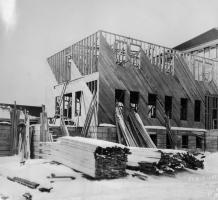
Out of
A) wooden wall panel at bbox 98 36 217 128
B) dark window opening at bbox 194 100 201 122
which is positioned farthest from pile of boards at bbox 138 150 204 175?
dark window opening at bbox 194 100 201 122

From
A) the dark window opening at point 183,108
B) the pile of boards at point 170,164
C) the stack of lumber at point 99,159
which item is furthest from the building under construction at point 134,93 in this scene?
the stack of lumber at point 99,159

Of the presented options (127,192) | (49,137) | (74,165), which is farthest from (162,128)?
(127,192)

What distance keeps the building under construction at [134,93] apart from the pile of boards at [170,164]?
13.1 ft

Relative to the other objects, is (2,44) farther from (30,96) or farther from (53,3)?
(30,96)

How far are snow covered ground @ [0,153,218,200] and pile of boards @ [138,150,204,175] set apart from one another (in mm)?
370

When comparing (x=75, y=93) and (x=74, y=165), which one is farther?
(x=75, y=93)

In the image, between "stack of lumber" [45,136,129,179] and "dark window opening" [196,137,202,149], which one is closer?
"stack of lumber" [45,136,129,179]

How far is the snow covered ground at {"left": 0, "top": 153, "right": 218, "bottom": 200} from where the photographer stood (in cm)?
1091

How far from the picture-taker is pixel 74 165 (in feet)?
48.0

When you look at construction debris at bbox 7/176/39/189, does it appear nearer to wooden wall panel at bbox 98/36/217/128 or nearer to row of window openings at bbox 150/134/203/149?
wooden wall panel at bbox 98/36/217/128

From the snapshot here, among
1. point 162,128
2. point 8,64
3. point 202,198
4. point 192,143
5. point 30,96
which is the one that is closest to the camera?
point 202,198

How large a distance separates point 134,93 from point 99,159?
11.1 m

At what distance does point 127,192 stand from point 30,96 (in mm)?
31738

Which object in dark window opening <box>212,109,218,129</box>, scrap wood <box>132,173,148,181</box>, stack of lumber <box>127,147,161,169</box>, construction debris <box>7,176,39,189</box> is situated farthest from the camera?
dark window opening <box>212,109,218,129</box>
